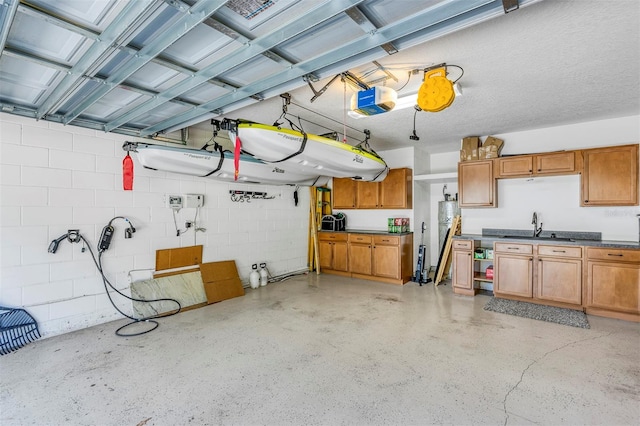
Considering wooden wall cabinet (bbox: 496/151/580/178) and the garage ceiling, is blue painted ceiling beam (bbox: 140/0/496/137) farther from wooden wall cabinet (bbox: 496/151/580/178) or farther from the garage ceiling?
wooden wall cabinet (bbox: 496/151/580/178)

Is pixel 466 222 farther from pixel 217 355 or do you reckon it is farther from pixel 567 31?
pixel 217 355

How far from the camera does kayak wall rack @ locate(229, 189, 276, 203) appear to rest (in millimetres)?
5023

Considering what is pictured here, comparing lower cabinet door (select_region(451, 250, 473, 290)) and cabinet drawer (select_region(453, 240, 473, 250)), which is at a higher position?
cabinet drawer (select_region(453, 240, 473, 250))

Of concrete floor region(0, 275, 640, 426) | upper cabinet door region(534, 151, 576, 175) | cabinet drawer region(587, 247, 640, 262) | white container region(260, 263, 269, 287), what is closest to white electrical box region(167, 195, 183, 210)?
concrete floor region(0, 275, 640, 426)

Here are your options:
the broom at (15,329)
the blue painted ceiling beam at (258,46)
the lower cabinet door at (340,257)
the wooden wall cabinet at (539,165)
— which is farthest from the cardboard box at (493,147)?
the broom at (15,329)

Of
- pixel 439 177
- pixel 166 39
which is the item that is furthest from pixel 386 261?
pixel 166 39

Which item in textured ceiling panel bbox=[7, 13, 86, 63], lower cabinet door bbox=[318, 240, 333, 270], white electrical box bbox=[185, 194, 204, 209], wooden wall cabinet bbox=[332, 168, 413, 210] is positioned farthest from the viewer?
lower cabinet door bbox=[318, 240, 333, 270]

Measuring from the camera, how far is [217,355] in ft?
9.23

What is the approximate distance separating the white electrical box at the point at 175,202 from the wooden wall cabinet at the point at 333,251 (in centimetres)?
300

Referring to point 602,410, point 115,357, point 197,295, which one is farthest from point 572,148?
point 115,357

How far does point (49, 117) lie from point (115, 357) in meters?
2.57

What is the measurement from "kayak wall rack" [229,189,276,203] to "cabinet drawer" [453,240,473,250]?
329cm

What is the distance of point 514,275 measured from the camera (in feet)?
14.2

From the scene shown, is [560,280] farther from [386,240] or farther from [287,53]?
[287,53]
